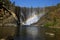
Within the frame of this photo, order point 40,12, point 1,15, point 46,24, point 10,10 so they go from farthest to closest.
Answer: point 40,12, point 46,24, point 10,10, point 1,15

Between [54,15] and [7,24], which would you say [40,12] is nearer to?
[54,15]

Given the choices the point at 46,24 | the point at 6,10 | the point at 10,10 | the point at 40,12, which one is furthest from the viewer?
the point at 40,12

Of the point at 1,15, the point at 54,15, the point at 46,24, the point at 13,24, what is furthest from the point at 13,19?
the point at 54,15

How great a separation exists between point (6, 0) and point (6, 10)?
7.37 metres

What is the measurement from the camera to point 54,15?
3907 inches

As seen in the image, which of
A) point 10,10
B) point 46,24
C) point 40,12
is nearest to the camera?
point 10,10

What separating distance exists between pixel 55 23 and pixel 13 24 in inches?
937

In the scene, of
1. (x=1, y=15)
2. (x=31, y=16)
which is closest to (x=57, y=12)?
(x=31, y=16)

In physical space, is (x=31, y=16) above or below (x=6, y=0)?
below

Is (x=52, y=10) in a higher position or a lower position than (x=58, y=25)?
higher

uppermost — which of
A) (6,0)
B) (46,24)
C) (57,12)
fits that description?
(6,0)

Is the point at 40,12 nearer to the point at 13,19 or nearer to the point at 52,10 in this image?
the point at 52,10

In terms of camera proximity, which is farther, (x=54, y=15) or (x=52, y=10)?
(x=52, y=10)

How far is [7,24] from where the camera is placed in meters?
79.5
